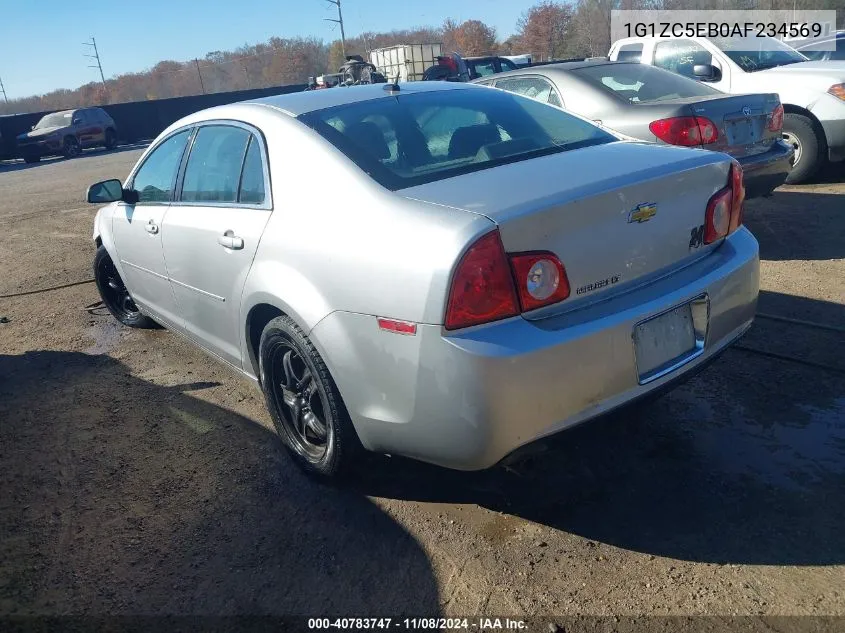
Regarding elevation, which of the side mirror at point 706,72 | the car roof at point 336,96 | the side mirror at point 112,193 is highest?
the car roof at point 336,96

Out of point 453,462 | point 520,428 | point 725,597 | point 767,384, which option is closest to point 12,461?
point 453,462

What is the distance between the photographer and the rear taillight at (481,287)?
7.23 ft

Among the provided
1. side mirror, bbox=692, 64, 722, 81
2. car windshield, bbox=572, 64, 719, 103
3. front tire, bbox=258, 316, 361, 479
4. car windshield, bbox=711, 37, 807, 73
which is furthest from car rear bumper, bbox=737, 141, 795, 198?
front tire, bbox=258, 316, 361, 479

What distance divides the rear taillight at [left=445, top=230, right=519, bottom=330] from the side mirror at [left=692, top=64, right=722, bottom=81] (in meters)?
6.61

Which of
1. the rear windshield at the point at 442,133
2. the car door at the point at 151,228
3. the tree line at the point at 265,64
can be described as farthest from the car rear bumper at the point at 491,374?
the tree line at the point at 265,64

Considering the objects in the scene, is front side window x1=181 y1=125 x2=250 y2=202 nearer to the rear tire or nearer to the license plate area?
the license plate area

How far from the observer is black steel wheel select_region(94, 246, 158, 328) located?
17.8ft

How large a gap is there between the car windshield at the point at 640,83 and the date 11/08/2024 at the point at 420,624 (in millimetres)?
4819

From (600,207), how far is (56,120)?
30504 mm

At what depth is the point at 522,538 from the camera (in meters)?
2.62

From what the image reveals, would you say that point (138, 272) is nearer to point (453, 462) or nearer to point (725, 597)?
point (453, 462)

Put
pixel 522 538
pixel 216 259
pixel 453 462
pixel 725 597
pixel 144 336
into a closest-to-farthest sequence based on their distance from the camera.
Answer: pixel 725 597 → pixel 453 462 → pixel 522 538 → pixel 216 259 → pixel 144 336

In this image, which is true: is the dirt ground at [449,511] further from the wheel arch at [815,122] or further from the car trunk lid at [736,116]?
the wheel arch at [815,122]

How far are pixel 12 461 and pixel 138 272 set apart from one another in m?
1.38
